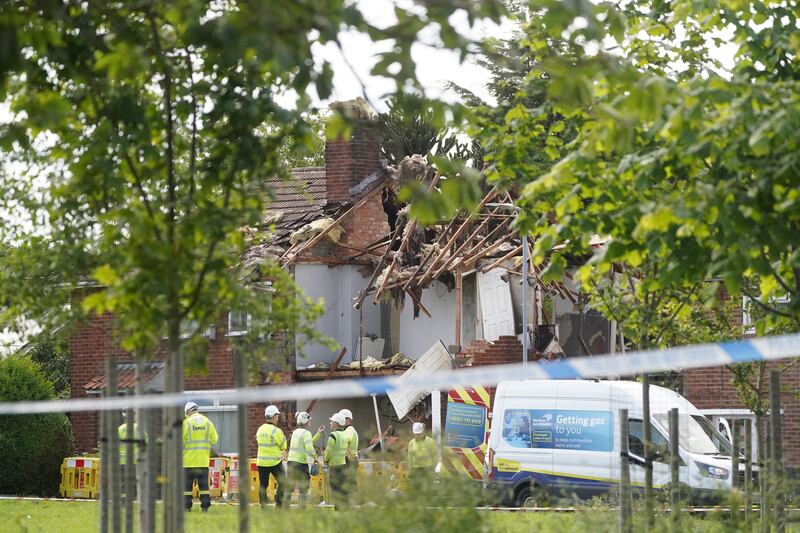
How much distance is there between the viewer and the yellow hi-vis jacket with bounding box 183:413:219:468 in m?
21.8

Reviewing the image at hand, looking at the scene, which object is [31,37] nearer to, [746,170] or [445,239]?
[746,170]

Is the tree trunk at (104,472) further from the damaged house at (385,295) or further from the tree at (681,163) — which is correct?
the damaged house at (385,295)

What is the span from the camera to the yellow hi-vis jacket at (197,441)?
2178 cm

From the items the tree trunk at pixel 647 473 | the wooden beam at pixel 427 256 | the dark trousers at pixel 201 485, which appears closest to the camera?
the tree trunk at pixel 647 473

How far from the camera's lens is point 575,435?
→ 21.2 metres

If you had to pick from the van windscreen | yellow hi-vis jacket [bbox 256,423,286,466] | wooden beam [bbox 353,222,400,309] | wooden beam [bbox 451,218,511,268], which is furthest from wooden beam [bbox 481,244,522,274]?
yellow hi-vis jacket [bbox 256,423,286,466]

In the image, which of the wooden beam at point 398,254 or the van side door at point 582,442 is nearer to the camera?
the van side door at point 582,442

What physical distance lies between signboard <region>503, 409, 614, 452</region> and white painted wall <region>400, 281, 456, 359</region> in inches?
360

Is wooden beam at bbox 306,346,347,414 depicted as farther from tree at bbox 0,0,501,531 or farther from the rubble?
tree at bbox 0,0,501,531

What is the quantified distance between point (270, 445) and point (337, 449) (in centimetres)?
117

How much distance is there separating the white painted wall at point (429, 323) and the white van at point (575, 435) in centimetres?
894

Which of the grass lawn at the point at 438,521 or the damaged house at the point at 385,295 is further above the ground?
the damaged house at the point at 385,295

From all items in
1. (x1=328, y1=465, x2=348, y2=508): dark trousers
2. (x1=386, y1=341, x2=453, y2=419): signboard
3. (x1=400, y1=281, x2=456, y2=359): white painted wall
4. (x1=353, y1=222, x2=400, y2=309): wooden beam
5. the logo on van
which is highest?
(x1=353, y1=222, x2=400, y2=309): wooden beam

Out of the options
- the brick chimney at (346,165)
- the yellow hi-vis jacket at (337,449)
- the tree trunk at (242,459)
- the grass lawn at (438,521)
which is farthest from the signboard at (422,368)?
the tree trunk at (242,459)
